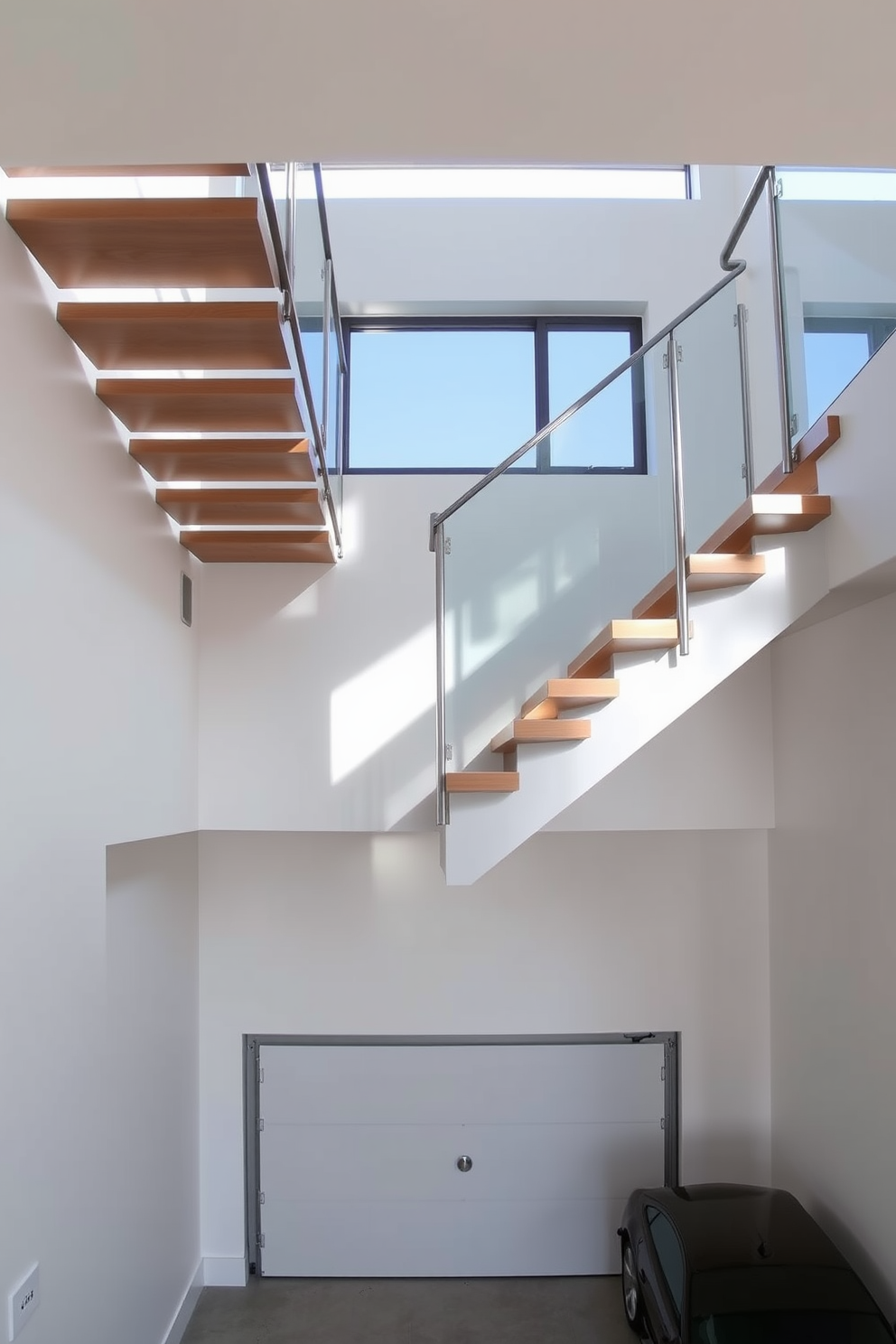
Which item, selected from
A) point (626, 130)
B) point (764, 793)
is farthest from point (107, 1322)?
point (626, 130)

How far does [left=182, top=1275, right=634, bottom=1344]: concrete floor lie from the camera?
5195 mm

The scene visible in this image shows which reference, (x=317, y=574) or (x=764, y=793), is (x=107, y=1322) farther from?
(x=764, y=793)

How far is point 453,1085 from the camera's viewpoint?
5.84 meters

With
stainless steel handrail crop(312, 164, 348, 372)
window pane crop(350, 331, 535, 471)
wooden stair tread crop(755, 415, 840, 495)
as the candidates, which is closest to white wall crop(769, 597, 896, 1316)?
wooden stair tread crop(755, 415, 840, 495)

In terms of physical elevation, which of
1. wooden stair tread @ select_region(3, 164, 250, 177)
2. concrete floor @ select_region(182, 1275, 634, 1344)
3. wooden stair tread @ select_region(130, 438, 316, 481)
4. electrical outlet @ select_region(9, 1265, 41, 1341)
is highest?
wooden stair tread @ select_region(3, 164, 250, 177)

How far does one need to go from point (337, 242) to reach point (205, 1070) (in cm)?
534

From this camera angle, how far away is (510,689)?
4.44m

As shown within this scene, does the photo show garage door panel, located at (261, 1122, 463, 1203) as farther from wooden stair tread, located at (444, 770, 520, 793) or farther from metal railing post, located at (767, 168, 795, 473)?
metal railing post, located at (767, 168, 795, 473)

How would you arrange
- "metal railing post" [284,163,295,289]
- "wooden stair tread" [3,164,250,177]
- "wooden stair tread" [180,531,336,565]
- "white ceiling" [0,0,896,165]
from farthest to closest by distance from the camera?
"wooden stair tread" [180,531,336,565] < "metal railing post" [284,163,295,289] < "wooden stair tread" [3,164,250,177] < "white ceiling" [0,0,896,165]

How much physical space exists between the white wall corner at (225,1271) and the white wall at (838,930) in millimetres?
3230

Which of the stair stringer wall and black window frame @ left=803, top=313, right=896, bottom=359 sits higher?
black window frame @ left=803, top=313, right=896, bottom=359

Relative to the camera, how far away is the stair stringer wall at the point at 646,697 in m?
3.77

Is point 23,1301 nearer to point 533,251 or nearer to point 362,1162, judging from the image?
point 362,1162

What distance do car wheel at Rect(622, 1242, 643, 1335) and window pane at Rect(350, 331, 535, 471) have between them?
4.66 metres
